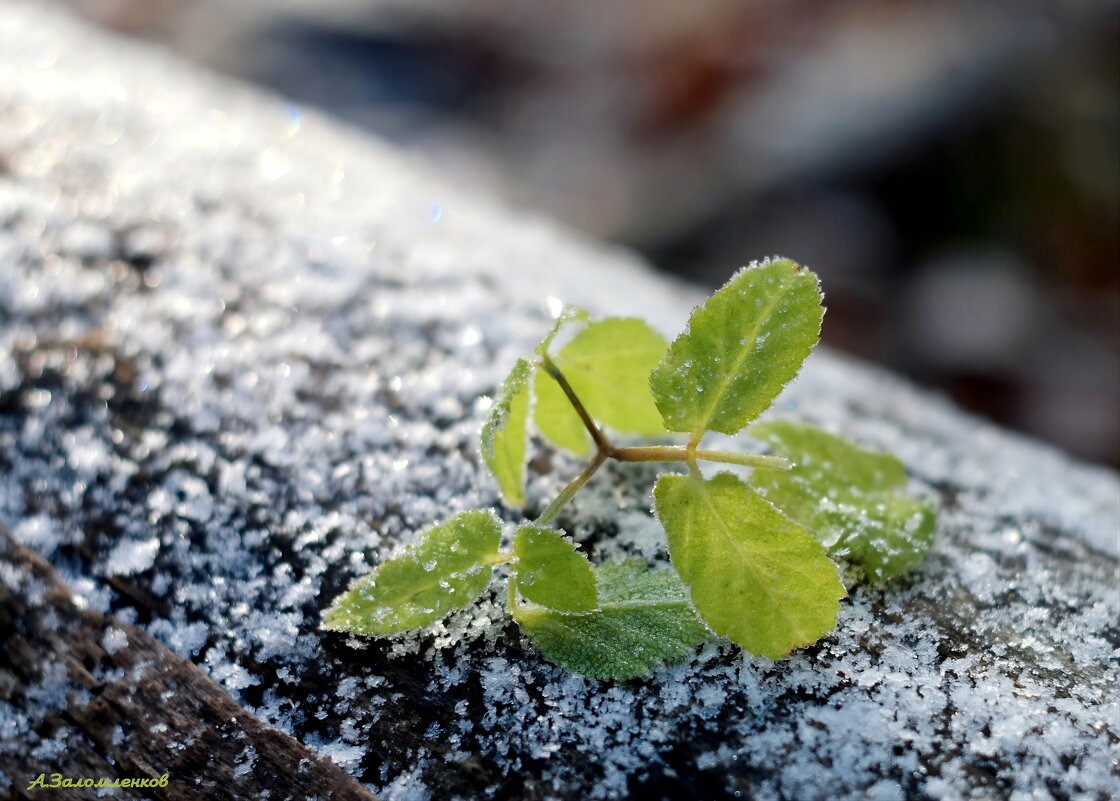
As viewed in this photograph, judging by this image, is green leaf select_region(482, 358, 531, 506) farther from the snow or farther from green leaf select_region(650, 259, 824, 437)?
the snow

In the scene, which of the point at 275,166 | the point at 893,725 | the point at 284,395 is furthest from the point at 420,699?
the point at 275,166

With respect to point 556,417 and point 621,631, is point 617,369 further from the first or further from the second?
point 621,631

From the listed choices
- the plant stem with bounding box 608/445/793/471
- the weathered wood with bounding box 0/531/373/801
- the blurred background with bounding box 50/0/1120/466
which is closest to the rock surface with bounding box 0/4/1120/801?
the weathered wood with bounding box 0/531/373/801

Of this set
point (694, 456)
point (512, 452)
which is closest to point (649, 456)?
point (694, 456)

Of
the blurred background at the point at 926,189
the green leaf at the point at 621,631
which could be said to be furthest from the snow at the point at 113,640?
the blurred background at the point at 926,189

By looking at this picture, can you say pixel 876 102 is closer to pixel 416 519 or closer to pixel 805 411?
pixel 805 411

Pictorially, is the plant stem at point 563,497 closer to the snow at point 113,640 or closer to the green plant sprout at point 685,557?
the green plant sprout at point 685,557

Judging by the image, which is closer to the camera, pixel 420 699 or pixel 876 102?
pixel 420 699
